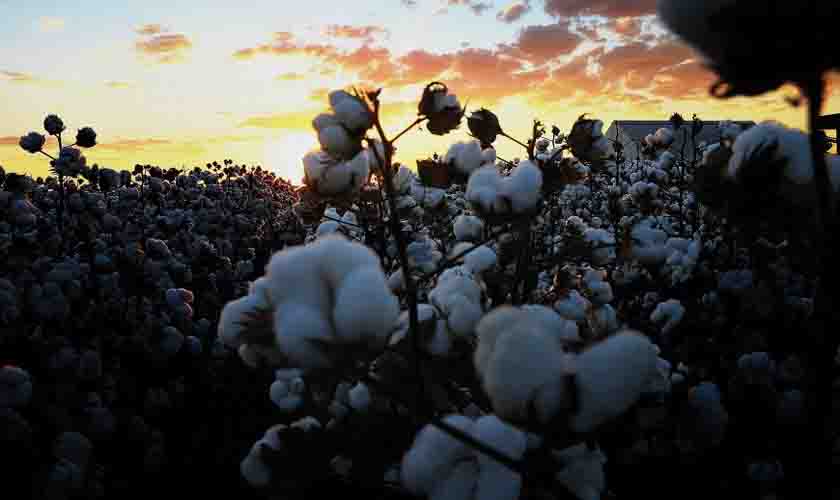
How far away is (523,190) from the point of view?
1.54 m

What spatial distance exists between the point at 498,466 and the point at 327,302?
400 mm

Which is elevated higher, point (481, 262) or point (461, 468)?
point (481, 262)

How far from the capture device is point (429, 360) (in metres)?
1.45

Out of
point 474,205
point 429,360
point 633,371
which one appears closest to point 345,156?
point 474,205

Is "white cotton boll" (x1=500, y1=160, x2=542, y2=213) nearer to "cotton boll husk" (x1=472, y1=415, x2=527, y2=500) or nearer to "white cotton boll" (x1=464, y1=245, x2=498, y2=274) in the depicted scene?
"white cotton boll" (x1=464, y1=245, x2=498, y2=274)

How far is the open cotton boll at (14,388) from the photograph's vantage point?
220cm

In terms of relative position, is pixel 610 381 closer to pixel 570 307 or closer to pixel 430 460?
pixel 430 460

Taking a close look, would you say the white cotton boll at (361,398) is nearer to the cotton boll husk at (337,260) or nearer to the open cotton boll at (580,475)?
the open cotton boll at (580,475)

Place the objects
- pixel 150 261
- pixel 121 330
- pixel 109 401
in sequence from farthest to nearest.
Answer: pixel 150 261 → pixel 121 330 → pixel 109 401

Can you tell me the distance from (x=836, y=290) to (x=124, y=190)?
→ 8.40 metres

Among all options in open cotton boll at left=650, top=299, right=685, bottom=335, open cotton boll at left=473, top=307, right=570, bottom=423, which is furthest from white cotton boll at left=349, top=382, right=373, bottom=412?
open cotton boll at left=650, top=299, right=685, bottom=335

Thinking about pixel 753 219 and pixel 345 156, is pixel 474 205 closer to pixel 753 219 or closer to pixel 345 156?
pixel 345 156

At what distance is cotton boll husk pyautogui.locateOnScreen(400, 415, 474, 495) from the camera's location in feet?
3.14

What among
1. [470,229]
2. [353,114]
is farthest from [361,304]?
[470,229]
